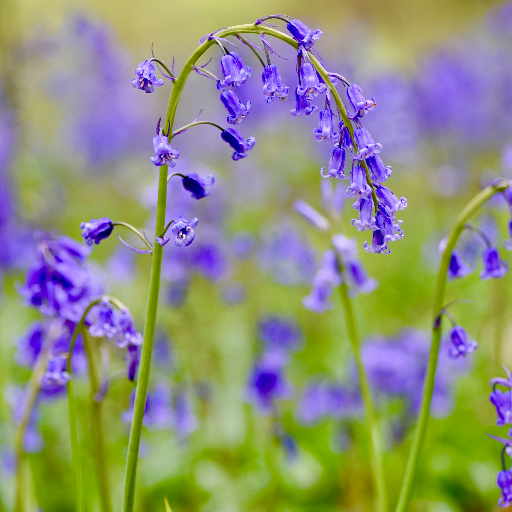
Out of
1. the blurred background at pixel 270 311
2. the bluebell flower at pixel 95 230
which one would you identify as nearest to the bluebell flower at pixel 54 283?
the blurred background at pixel 270 311

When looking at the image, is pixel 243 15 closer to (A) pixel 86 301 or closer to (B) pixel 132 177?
(B) pixel 132 177

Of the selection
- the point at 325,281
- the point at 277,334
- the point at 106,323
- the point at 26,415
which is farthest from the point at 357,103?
the point at 277,334

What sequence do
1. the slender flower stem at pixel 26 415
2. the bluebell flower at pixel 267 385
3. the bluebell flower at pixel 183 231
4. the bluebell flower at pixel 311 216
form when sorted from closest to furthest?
the bluebell flower at pixel 183 231, the slender flower stem at pixel 26 415, the bluebell flower at pixel 311 216, the bluebell flower at pixel 267 385

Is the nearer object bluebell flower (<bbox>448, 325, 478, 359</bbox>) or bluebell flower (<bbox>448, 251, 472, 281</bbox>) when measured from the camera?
bluebell flower (<bbox>448, 325, 478, 359</bbox>)

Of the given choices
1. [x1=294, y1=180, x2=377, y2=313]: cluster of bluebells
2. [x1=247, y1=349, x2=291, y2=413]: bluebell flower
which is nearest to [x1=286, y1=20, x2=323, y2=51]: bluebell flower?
[x1=294, y1=180, x2=377, y2=313]: cluster of bluebells

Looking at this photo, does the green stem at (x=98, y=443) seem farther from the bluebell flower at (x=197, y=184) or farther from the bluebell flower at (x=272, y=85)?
the bluebell flower at (x=272, y=85)

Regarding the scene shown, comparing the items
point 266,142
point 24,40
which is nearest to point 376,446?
point 24,40

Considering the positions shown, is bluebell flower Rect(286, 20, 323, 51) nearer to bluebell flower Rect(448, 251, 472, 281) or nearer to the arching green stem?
the arching green stem
